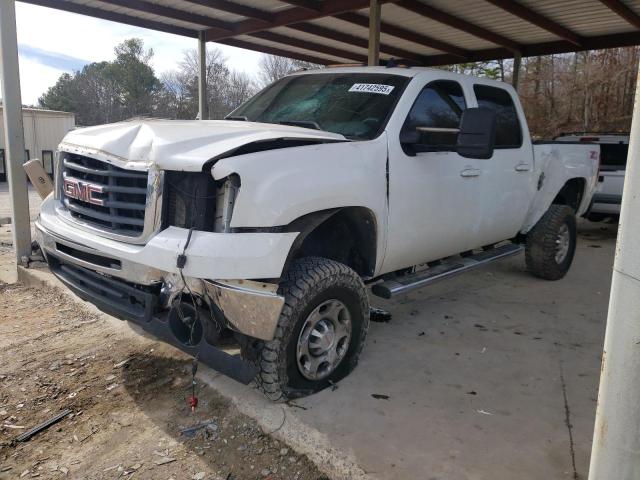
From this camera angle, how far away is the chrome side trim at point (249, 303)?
8.82ft

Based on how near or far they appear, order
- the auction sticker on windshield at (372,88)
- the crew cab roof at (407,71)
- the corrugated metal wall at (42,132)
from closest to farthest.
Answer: the auction sticker on windshield at (372,88) → the crew cab roof at (407,71) → the corrugated metal wall at (42,132)

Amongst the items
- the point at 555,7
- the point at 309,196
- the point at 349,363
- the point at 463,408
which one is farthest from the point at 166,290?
the point at 555,7

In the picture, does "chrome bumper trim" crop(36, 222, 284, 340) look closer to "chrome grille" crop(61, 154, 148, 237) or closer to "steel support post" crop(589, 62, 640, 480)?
"chrome grille" crop(61, 154, 148, 237)

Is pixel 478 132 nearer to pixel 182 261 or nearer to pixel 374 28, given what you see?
pixel 182 261

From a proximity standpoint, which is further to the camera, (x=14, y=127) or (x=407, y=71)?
(x=14, y=127)

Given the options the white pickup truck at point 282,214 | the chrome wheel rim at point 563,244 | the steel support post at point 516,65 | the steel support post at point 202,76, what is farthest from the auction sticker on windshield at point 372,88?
the steel support post at point 516,65

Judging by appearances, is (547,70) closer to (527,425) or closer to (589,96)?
(589,96)

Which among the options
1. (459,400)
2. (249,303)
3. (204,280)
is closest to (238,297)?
(249,303)

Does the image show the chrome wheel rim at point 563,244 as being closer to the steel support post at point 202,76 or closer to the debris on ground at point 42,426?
the debris on ground at point 42,426

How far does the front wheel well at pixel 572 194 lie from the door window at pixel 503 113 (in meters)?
1.50

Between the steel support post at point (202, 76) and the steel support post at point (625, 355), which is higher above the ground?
the steel support post at point (202, 76)

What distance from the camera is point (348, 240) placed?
3.70 m

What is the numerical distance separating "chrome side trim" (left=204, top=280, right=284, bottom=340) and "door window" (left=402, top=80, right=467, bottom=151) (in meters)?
1.78

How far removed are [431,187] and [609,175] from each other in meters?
6.92
